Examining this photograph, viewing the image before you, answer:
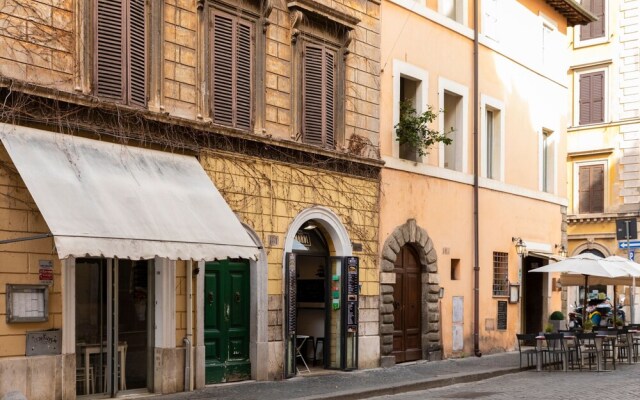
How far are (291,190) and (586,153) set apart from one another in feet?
89.4

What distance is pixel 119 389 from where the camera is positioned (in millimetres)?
13820

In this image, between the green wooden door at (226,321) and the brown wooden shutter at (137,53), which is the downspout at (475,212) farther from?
the brown wooden shutter at (137,53)

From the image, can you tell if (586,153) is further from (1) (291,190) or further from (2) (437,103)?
(1) (291,190)

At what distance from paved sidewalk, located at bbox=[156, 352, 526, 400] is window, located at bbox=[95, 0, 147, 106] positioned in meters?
4.33

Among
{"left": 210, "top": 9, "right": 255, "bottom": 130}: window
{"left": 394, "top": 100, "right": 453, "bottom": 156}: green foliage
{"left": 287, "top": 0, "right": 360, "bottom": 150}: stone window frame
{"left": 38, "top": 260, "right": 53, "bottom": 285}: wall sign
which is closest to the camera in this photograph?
{"left": 38, "top": 260, "right": 53, "bottom": 285}: wall sign

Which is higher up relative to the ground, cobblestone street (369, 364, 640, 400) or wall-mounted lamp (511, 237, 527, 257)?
wall-mounted lamp (511, 237, 527, 257)

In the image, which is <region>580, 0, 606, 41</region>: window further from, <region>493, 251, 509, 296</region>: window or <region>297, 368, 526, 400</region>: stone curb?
<region>297, 368, 526, 400</region>: stone curb

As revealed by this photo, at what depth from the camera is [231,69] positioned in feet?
51.9

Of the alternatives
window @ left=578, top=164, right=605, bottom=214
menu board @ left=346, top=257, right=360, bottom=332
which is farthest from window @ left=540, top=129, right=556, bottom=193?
window @ left=578, top=164, right=605, bottom=214

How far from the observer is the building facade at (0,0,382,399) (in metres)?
12.2

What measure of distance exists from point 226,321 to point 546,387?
5.54 metres

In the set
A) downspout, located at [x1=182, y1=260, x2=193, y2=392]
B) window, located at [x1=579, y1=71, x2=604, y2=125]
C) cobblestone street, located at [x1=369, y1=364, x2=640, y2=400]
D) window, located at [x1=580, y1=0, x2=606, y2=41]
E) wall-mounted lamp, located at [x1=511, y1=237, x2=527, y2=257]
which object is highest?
window, located at [x1=580, y1=0, x2=606, y2=41]

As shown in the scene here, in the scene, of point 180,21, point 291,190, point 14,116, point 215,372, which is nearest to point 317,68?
point 291,190

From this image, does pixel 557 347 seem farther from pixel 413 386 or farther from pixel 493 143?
pixel 493 143
